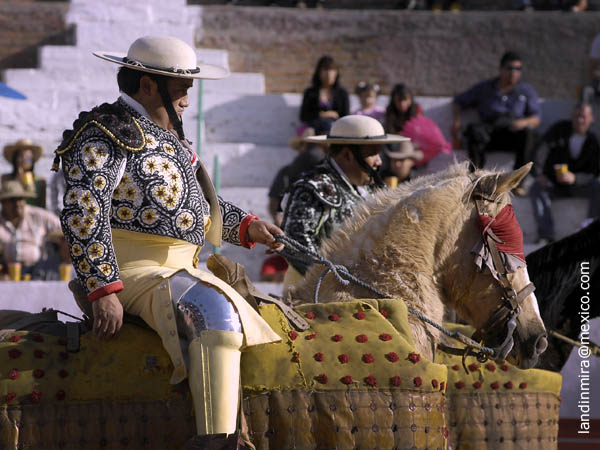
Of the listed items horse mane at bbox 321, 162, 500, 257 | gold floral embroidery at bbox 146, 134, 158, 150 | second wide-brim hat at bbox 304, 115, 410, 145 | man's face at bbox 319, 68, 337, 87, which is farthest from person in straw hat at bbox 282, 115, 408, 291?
man's face at bbox 319, 68, 337, 87

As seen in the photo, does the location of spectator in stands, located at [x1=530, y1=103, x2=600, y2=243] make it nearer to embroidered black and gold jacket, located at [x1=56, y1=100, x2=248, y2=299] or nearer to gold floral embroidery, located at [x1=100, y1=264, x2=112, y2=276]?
embroidered black and gold jacket, located at [x1=56, y1=100, x2=248, y2=299]

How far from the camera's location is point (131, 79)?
3.36 meters

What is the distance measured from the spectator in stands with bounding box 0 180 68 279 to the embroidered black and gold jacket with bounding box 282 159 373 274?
10.5 feet

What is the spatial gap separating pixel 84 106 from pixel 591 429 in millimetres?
5643

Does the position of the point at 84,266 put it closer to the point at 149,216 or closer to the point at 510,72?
the point at 149,216

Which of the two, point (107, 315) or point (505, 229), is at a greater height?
point (505, 229)

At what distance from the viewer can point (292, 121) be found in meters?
10.1

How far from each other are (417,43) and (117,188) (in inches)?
343

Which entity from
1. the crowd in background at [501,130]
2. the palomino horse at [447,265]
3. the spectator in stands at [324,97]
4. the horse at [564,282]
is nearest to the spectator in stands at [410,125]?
the crowd in background at [501,130]

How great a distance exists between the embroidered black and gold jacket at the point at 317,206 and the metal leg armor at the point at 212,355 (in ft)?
5.45

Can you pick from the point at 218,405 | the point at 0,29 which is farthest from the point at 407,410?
the point at 0,29

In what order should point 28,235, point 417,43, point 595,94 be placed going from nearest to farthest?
1. point 28,235
2. point 595,94
3. point 417,43

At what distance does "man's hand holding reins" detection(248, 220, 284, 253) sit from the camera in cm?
369

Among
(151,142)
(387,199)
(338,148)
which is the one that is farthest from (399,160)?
(151,142)
